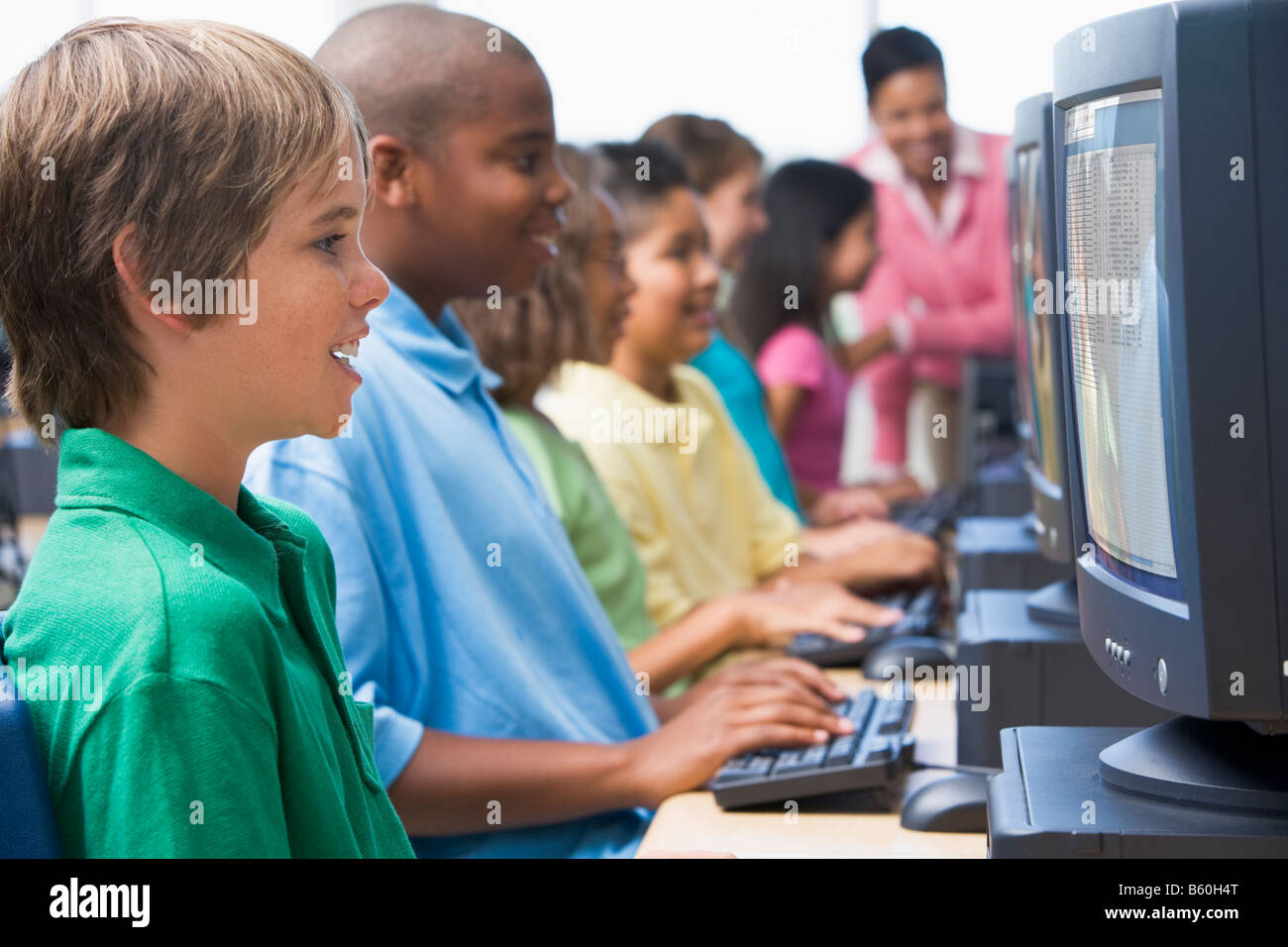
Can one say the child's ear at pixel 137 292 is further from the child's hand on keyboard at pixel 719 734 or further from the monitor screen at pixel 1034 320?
the monitor screen at pixel 1034 320

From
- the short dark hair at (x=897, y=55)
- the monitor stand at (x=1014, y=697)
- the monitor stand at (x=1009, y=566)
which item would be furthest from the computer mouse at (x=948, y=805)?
the short dark hair at (x=897, y=55)

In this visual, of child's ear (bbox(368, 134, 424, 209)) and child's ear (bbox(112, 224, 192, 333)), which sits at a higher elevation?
child's ear (bbox(368, 134, 424, 209))

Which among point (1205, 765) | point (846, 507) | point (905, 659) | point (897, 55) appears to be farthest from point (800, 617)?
point (897, 55)

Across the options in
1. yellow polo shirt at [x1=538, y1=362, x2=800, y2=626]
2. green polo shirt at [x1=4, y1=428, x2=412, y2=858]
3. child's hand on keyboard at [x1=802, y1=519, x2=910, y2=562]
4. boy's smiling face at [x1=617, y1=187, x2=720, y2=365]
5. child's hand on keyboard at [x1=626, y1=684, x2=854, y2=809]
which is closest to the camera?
green polo shirt at [x1=4, y1=428, x2=412, y2=858]

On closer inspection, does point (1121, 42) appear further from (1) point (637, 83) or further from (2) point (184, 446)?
(1) point (637, 83)

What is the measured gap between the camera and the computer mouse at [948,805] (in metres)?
1.04

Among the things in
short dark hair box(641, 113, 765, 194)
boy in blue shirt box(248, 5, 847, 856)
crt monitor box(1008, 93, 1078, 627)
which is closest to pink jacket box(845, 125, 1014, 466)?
short dark hair box(641, 113, 765, 194)

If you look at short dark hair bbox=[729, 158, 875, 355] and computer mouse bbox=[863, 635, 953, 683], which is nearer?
computer mouse bbox=[863, 635, 953, 683]

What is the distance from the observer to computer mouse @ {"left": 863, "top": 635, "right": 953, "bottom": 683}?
1.60 metres

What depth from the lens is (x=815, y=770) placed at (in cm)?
112

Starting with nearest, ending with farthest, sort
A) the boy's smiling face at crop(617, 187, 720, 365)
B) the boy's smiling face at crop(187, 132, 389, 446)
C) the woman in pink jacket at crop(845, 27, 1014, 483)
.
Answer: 1. the boy's smiling face at crop(187, 132, 389, 446)
2. the boy's smiling face at crop(617, 187, 720, 365)
3. the woman in pink jacket at crop(845, 27, 1014, 483)

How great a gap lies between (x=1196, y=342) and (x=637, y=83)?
358cm

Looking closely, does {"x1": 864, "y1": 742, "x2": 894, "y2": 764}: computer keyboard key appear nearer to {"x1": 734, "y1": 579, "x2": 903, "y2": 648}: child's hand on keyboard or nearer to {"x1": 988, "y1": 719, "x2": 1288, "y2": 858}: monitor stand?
{"x1": 988, "y1": 719, "x2": 1288, "y2": 858}: monitor stand

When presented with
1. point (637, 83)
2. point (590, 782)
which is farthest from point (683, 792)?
point (637, 83)
